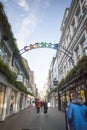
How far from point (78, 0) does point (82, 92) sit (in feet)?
31.8

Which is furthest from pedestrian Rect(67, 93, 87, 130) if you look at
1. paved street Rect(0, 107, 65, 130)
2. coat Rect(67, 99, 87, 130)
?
paved street Rect(0, 107, 65, 130)

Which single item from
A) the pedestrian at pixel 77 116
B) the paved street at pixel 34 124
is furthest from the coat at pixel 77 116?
the paved street at pixel 34 124

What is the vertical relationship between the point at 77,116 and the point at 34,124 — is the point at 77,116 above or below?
above

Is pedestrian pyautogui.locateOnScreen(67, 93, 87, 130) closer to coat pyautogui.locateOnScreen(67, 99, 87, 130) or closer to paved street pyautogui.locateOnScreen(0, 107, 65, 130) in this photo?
coat pyautogui.locateOnScreen(67, 99, 87, 130)

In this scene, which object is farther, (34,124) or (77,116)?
(34,124)

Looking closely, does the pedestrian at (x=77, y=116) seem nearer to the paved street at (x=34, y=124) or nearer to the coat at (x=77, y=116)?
the coat at (x=77, y=116)

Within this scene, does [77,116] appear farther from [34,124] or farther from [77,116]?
[34,124]

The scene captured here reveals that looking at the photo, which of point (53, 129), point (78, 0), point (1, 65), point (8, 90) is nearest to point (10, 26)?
point (1, 65)

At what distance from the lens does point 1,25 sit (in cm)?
1240

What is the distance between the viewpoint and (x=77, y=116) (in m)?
3.79

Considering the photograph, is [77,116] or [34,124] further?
[34,124]

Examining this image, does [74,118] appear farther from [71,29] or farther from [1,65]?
[71,29]

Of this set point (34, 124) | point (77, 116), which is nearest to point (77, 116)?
point (77, 116)

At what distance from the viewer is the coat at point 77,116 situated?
3.72 metres
